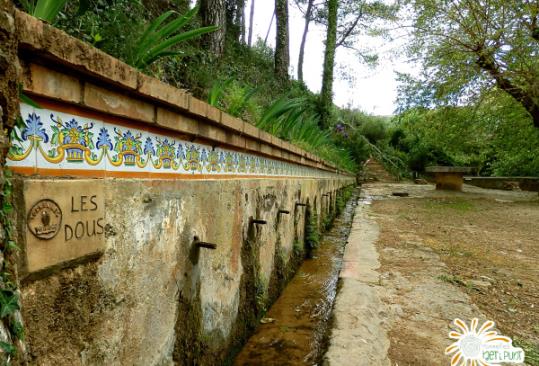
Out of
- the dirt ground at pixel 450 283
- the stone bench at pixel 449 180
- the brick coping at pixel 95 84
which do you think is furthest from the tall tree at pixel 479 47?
the brick coping at pixel 95 84

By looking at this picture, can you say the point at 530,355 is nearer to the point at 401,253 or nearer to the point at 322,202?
the point at 401,253

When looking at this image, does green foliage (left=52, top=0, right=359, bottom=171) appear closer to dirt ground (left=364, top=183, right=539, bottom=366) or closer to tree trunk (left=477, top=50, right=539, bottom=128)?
dirt ground (left=364, top=183, right=539, bottom=366)

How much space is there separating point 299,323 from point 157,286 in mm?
1626

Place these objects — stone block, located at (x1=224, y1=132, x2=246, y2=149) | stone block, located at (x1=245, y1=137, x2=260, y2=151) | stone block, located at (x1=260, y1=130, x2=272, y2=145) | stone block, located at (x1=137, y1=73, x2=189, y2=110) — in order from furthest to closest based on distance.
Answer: stone block, located at (x1=260, y1=130, x2=272, y2=145) < stone block, located at (x1=245, y1=137, x2=260, y2=151) < stone block, located at (x1=224, y1=132, x2=246, y2=149) < stone block, located at (x1=137, y1=73, x2=189, y2=110)

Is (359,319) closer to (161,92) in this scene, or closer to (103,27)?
(161,92)

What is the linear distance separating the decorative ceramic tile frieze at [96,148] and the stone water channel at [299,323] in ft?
3.46

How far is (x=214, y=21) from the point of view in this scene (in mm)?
4859

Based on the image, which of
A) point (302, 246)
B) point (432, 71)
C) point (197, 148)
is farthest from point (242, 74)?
point (432, 71)

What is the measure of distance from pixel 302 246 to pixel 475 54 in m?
7.40

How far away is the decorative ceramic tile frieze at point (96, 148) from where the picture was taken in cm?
85

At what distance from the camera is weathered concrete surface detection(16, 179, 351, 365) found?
2.97ft

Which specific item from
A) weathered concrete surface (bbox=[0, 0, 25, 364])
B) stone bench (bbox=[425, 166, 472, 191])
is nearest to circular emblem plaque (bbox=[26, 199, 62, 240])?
weathered concrete surface (bbox=[0, 0, 25, 364])

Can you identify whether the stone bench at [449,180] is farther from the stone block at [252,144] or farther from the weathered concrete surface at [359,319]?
the stone block at [252,144]

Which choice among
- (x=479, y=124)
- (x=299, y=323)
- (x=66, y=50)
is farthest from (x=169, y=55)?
(x=479, y=124)
